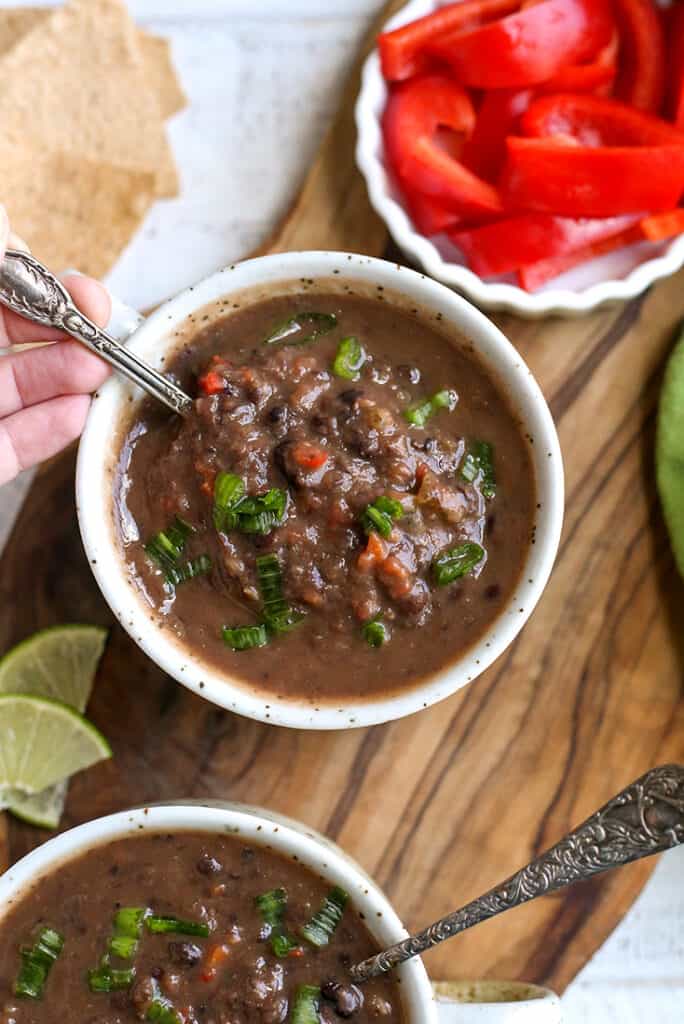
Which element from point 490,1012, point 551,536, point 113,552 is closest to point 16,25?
point 113,552

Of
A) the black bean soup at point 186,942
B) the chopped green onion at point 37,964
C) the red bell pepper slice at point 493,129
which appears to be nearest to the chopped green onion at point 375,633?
the black bean soup at point 186,942

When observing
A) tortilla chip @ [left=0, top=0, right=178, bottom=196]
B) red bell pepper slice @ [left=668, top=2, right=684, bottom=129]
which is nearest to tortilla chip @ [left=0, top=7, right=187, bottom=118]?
tortilla chip @ [left=0, top=0, right=178, bottom=196]

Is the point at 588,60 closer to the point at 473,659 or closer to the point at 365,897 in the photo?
the point at 473,659

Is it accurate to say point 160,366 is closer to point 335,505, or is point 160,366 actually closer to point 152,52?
point 335,505

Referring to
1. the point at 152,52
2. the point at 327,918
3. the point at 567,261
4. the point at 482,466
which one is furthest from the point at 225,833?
the point at 152,52

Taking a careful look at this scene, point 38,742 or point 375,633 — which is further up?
point 375,633

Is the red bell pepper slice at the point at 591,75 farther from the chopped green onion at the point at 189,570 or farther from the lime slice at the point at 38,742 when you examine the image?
the lime slice at the point at 38,742

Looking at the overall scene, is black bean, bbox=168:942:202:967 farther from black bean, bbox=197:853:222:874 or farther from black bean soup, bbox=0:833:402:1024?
black bean, bbox=197:853:222:874
